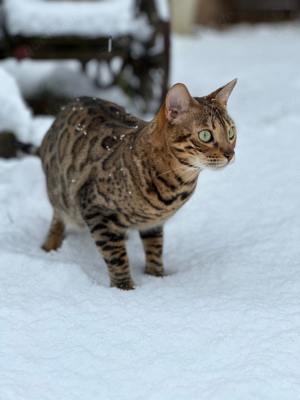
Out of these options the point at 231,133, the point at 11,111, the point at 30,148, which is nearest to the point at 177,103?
the point at 231,133

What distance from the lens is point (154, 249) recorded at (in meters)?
2.64

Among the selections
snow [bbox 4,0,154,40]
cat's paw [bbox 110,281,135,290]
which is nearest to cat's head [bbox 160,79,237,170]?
cat's paw [bbox 110,281,135,290]

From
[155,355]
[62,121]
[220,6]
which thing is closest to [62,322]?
[155,355]

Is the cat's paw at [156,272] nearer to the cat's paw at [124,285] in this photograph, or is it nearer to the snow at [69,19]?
the cat's paw at [124,285]

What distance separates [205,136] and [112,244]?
2.58 feet

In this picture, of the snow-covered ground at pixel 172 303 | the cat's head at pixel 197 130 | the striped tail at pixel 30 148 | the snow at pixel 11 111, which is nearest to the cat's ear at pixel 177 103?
the cat's head at pixel 197 130

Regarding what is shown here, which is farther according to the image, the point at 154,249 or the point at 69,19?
the point at 69,19

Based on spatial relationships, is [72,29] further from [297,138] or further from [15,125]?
[297,138]

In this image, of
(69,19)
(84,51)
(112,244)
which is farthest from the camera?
(84,51)

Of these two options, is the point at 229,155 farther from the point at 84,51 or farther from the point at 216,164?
the point at 84,51

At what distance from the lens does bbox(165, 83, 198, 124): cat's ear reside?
2004 millimetres

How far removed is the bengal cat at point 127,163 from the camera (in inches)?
81.0

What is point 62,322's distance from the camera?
204 cm

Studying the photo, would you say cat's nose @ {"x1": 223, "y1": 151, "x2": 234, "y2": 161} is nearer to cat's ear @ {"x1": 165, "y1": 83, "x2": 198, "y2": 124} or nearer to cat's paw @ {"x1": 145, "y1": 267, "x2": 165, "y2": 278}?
cat's ear @ {"x1": 165, "y1": 83, "x2": 198, "y2": 124}
